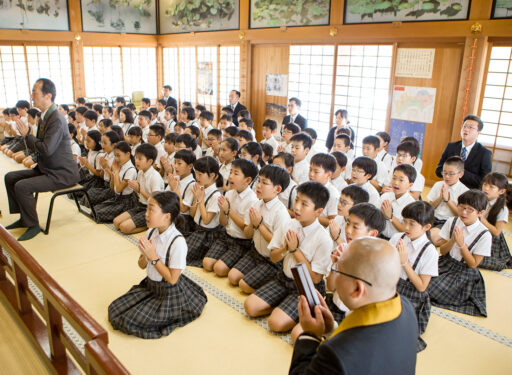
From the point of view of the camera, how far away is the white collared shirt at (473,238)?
436cm

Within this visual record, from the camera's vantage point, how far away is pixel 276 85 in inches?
465

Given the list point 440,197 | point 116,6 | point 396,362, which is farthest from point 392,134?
point 116,6

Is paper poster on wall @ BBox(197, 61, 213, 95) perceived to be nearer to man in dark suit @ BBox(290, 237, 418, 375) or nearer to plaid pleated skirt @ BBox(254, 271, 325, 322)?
plaid pleated skirt @ BBox(254, 271, 325, 322)

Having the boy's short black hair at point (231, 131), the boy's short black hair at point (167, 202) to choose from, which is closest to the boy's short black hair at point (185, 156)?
the boy's short black hair at point (167, 202)

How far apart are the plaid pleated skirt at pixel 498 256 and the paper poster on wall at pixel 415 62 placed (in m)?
4.40

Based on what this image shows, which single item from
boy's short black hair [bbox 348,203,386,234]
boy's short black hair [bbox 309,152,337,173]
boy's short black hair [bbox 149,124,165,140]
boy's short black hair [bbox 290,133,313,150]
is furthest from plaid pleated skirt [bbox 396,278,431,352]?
boy's short black hair [bbox 149,124,165,140]

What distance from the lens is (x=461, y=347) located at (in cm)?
376

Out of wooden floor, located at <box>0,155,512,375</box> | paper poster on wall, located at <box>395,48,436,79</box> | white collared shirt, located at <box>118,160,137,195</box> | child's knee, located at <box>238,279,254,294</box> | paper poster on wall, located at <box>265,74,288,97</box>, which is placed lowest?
wooden floor, located at <box>0,155,512,375</box>

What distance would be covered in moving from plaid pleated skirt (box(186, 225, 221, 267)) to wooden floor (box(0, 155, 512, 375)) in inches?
7.3

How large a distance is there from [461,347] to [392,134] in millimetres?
6168

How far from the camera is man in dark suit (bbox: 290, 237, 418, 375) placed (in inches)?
64.5

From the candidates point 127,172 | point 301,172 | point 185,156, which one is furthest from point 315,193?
point 127,172

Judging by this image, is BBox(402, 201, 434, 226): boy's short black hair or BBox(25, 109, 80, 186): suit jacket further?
BBox(25, 109, 80, 186): suit jacket

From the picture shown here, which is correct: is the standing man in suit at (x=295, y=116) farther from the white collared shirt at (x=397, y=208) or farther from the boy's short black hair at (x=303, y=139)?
the white collared shirt at (x=397, y=208)
